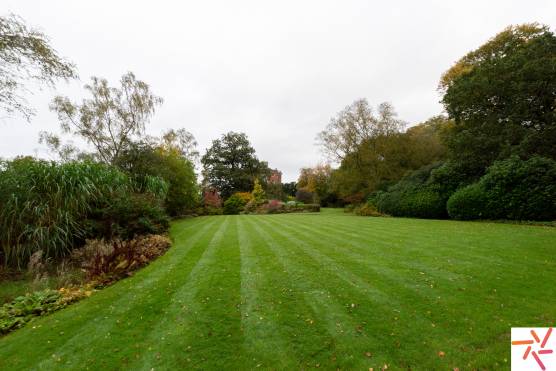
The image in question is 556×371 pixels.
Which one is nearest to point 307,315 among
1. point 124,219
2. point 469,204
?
point 124,219

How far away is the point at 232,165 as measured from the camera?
127 feet

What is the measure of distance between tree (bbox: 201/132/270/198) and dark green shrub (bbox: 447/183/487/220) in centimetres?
2702

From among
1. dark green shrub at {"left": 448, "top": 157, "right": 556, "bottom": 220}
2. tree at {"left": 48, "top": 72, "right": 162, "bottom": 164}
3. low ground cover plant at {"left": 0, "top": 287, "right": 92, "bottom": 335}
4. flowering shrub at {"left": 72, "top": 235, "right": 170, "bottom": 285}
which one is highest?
tree at {"left": 48, "top": 72, "right": 162, "bottom": 164}

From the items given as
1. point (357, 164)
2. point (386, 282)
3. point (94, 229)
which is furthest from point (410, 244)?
point (357, 164)

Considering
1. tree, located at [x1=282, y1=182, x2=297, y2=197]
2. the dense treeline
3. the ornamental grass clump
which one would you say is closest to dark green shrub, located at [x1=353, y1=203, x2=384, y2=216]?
the dense treeline

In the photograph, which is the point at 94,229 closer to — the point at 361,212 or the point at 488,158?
the point at 361,212

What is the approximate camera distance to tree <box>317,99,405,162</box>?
20297 millimetres

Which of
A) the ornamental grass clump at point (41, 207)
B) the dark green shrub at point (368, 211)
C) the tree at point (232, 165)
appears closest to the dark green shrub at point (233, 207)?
the tree at point (232, 165)

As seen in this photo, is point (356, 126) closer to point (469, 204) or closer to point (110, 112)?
point (469, 204)

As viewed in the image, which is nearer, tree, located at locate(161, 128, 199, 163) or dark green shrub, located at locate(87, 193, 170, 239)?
dark green shrub, located at locate(87, 193, 170, 239)

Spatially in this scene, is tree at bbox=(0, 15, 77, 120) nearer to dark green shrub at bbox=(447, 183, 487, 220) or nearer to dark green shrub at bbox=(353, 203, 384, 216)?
dark green shrub at bbox=(447, 183, 487, 220)

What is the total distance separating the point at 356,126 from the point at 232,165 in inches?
901

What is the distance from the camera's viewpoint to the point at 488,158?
1191cm

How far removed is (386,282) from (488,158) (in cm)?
1247
